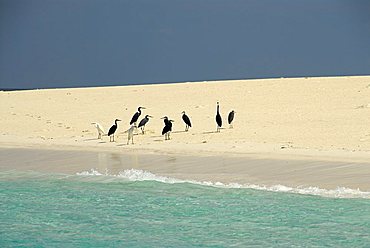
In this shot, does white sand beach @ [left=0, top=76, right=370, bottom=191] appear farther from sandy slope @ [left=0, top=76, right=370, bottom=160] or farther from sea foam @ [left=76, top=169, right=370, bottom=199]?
sea foam @ [left=76, top=169, right=370, bottom=199]

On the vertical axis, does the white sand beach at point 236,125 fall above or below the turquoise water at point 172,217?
above

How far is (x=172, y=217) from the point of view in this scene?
31.7 ft

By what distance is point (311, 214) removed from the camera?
9398 mm

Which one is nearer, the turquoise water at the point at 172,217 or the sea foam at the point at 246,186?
the turquoise water at the point at 172,217

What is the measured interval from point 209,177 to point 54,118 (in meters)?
14.3

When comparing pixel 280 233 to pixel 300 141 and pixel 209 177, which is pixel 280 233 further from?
pixel 300 141

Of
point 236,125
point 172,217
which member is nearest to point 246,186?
point 172,217

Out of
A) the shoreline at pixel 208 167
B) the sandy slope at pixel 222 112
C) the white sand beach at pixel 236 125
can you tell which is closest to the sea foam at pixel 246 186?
the shoreline at pixel 208 167

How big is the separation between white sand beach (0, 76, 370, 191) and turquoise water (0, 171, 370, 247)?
1230 mm

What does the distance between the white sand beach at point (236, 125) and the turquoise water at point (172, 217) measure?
4.04ft

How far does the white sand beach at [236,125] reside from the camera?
43.2ft

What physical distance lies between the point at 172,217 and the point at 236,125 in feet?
39.1

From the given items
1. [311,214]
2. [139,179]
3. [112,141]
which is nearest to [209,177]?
[139,179]

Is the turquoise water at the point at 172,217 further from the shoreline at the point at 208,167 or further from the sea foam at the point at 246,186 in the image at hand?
the shoreline at the point at 208,167
